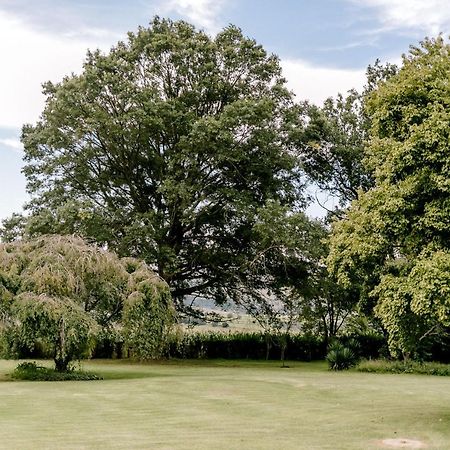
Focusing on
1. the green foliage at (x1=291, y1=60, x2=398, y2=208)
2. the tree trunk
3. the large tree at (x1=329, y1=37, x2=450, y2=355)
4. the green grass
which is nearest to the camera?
the green grass

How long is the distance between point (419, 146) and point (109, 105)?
66.4 ft

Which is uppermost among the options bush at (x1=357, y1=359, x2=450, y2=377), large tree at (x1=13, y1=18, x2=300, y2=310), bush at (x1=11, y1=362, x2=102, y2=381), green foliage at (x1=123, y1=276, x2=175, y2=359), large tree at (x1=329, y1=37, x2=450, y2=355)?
large tree at (x1=13, y1=18, x2=300, y2=310)

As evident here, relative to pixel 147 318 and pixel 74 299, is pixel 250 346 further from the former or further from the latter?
pixel 74 299

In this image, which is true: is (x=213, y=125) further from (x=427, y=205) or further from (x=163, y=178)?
(x=427, y=205)

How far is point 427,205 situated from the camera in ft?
38.6

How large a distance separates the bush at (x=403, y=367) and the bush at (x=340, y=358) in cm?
53

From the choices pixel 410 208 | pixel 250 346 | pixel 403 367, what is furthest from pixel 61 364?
pixel 250 346

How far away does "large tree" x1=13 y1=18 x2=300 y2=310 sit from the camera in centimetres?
2738

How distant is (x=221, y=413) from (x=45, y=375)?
29.9 ft

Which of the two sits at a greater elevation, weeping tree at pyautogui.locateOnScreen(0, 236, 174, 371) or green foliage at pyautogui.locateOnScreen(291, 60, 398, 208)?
green foliage at pyautogui.locateOnScreen(291, 60, 398, 208)

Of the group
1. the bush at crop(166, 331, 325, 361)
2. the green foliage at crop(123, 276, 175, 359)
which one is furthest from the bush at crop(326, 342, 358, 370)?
the green foliage at crop(123, 276, 175, 359)

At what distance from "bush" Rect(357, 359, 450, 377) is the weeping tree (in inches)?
357

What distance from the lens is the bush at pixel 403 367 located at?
981 inches

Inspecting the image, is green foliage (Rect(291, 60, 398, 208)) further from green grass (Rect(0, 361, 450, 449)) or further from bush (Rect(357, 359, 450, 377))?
green grass (Rect(0, 361, 450, 449))
